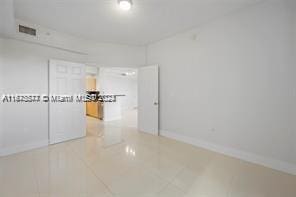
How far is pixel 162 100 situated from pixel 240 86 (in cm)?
220

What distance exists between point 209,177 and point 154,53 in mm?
3768

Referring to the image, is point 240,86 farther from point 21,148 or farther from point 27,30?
point 21,148

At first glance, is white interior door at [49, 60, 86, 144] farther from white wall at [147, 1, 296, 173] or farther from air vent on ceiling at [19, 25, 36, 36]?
white wall at [147, 1, 296, 173]

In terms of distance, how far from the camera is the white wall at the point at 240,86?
2.52 m

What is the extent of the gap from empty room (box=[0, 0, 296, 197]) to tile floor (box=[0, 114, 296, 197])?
2 centimetres

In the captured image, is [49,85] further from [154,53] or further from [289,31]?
[289,31]

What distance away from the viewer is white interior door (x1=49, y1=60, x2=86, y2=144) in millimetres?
3787

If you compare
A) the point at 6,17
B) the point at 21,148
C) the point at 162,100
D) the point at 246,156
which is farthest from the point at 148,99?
the point at 6,17

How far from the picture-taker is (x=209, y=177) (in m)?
2.35

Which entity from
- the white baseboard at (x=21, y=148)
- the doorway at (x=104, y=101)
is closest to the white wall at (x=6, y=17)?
the white baseboard at (x=21, y=148)

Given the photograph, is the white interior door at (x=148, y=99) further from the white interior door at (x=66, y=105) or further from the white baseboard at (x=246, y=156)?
the white interior door at (x=66, y=105)

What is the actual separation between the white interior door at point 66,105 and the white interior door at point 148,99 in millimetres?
1844

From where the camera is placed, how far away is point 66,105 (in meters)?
4.05

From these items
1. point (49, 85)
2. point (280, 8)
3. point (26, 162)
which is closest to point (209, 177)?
point (280, 8)
